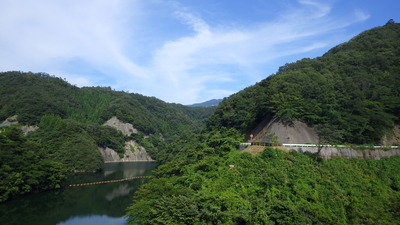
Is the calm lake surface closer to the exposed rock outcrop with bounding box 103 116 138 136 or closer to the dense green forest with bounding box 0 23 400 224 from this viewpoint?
the dense green forest with bounding box 0 23 400 224

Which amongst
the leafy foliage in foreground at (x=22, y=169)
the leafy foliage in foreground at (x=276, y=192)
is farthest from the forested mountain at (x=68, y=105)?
the leafy foliage in foreground at (x=276, y=192)

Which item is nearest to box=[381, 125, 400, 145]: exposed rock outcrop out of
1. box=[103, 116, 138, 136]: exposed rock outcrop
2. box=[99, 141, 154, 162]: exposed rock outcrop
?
box=[99, 141, 154, 162]: exposed rock outcrop

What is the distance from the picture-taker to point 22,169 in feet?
121

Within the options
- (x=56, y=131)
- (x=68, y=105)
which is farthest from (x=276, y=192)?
(x=68, y=105)

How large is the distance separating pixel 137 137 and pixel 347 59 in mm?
87305

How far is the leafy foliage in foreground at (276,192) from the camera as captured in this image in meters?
18.7

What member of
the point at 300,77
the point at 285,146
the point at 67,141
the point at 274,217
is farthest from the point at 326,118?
the point at 67,141

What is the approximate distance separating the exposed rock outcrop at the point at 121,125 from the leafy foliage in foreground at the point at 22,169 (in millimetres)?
70903

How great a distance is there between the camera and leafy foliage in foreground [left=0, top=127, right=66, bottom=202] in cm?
3428

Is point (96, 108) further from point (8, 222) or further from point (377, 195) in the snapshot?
point (377, 195)

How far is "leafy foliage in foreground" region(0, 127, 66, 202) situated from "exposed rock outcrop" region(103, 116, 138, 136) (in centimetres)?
7090

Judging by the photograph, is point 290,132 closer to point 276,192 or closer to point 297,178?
point 297,178

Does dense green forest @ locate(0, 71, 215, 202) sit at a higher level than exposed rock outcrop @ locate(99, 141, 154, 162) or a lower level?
higher

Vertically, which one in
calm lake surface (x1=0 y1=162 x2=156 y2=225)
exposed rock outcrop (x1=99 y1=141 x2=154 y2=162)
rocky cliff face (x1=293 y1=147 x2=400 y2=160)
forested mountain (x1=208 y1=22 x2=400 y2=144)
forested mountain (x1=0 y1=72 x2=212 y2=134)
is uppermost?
forested mountain (x1=0 y1=72 x2=212 y2=134)
